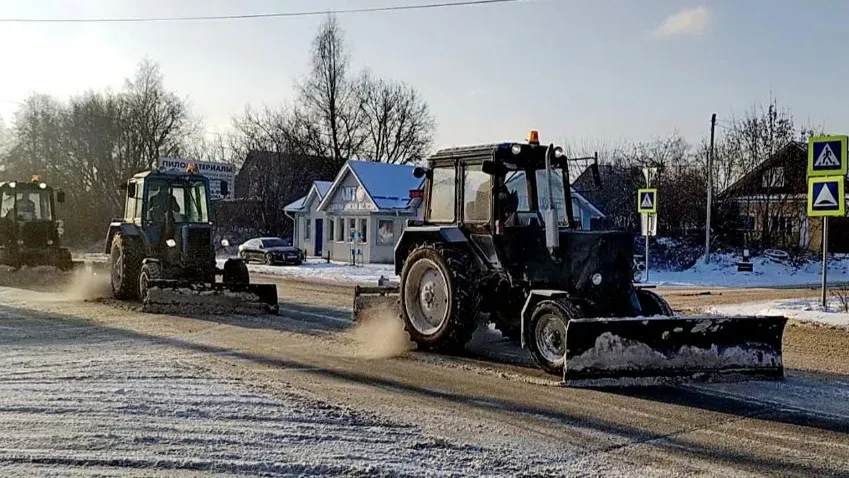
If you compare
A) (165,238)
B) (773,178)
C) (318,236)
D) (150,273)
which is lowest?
(150,273)

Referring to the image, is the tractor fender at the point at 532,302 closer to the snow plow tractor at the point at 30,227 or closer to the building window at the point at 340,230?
the snow plow tractor at the point at 30,227

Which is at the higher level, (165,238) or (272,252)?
(165,238)

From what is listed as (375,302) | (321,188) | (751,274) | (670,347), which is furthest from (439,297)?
(321,188)

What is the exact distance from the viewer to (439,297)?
9.80 m

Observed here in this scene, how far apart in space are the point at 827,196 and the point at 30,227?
1799 cm

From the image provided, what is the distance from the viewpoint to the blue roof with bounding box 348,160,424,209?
3788cm

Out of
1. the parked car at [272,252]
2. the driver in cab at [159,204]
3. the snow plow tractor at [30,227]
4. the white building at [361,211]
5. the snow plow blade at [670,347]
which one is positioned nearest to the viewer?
the snow plow blade at [670,347]

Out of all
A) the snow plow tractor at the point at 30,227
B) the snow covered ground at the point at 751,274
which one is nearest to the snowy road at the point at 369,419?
the snow plow tractor at the point at 30,227

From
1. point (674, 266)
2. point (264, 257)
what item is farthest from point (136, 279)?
point (674, 266)

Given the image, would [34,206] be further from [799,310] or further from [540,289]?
[799,310]

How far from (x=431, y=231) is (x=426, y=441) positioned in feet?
14.3

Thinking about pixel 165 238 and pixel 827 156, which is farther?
pixel 165 238

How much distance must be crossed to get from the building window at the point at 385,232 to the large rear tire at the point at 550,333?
96.9 ft

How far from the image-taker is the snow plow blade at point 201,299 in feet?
45.4
